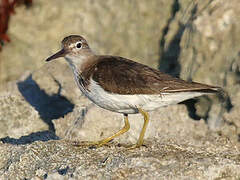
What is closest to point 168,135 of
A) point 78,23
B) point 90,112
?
point 90,112

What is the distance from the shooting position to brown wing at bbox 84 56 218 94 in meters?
7.43

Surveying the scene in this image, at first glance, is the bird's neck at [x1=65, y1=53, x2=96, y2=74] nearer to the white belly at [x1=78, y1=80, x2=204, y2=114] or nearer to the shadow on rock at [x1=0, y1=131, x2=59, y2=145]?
the white belly at [x1=78, y1=80, x2=204, y2=114]

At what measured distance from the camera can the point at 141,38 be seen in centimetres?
1189

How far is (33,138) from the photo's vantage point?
925 centimetres

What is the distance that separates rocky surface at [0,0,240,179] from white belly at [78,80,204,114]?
0.76 metres

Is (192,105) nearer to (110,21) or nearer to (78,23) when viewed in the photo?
(110,21)

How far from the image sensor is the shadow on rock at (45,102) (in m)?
9.90

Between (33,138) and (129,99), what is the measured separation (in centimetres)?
284

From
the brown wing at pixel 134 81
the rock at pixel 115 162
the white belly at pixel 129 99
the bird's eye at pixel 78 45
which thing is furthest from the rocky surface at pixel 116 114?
the bird's eye at pixel 78 45

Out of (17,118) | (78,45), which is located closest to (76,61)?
(78,45)

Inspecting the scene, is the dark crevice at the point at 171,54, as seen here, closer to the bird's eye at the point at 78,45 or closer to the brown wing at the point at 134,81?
the brown wing at the point at 134,81

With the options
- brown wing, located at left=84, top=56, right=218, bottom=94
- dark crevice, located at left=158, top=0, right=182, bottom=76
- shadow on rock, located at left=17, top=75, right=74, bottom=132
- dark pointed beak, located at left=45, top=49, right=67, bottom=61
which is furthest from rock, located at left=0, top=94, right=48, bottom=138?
dark crevice, located at left=158, top=0, right=182, bottom=76

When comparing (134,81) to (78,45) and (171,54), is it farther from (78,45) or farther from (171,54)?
(171,54)

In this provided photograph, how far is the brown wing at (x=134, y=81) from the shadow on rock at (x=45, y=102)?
7.97 feet
